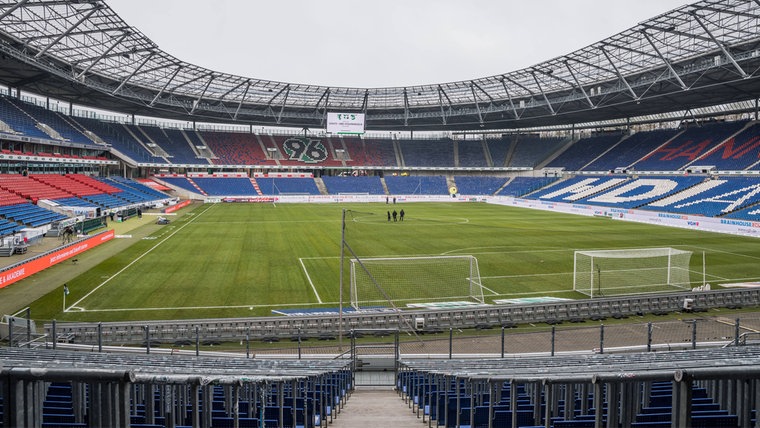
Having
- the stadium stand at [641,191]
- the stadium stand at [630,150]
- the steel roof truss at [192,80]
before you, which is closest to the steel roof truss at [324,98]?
the steel roof truss at [192,80]

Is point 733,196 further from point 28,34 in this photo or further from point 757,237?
point 28,34

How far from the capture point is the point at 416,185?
92.6 metres

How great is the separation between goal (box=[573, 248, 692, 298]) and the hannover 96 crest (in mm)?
73583

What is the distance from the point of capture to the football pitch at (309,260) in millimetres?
19844

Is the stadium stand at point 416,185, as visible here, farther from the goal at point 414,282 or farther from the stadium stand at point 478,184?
the goal at point 414,282

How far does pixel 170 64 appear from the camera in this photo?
205 ft

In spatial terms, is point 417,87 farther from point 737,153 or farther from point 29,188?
point 29,188

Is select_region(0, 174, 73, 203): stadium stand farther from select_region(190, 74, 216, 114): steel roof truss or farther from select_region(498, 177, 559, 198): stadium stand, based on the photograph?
select_region(498, 177, 559, 198): stadium stand

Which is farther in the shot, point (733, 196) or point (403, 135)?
point (403, 135)

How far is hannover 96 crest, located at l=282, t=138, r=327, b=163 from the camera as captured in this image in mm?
96619

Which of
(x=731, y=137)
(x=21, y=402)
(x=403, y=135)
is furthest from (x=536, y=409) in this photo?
(x=403, y=135)

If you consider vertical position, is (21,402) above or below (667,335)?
above

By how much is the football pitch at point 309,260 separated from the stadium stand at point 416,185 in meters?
39.8

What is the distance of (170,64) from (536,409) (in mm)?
66955
